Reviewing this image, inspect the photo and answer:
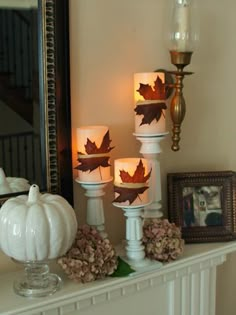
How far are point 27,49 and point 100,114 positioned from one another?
29 centimetres

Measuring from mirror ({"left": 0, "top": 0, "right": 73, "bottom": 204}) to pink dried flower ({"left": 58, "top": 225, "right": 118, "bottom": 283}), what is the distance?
0.61 ft

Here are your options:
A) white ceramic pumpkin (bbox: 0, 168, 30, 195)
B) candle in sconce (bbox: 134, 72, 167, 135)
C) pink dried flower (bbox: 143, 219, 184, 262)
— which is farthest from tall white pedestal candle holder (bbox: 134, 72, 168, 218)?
white ceramic pumpkin (bbox: 0, 168, 30, 195)

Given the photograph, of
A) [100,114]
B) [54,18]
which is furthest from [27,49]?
[100,114]

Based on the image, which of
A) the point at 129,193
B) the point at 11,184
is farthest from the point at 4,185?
the point at 129,193

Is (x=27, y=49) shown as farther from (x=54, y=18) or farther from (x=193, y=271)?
(x=193, y=271)

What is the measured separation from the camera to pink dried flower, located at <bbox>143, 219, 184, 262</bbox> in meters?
1.32

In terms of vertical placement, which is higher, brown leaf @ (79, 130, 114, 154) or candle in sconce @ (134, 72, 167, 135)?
candle in sconce @ (134, 72, 167, 135)

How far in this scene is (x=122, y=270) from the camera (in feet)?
4.12

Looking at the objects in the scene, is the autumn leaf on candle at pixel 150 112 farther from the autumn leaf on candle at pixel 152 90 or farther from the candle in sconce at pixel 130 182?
A: the candle in sconce at pixel 130 182

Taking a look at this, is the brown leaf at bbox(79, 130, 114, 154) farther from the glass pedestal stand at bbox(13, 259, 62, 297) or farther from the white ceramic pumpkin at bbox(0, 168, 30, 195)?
the glass pedestal stand at bbox(13, 259, 62, 297)

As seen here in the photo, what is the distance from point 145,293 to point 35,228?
1.36ft

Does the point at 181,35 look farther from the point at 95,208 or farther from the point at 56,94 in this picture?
the point at 95,208

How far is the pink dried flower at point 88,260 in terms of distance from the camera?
117 centimetres

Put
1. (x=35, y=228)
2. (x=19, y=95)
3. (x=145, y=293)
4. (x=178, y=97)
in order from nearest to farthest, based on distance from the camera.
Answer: (x=35, y=228)
(x=19, y=95)
(x=145, y=293)
(x=178, y=97)
